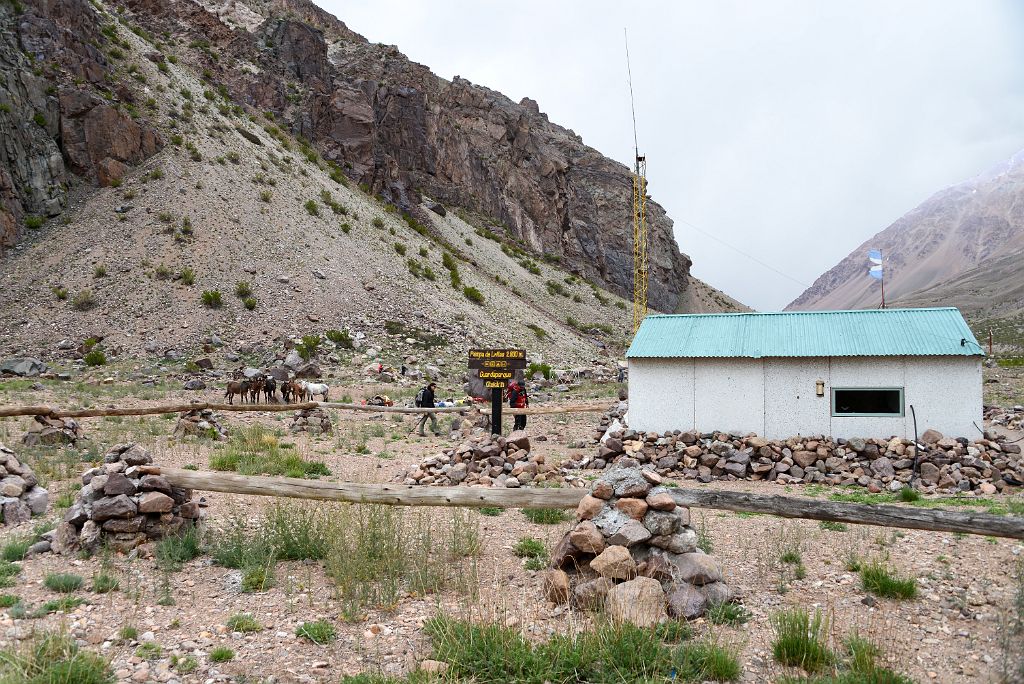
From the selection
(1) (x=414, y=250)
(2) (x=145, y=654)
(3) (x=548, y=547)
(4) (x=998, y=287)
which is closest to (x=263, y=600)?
(2) (x=145, y=654)

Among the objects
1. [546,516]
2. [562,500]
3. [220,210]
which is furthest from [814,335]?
[220,210]

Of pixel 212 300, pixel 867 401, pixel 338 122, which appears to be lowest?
pixel 867 401

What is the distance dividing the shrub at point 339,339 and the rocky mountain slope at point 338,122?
19055 mm

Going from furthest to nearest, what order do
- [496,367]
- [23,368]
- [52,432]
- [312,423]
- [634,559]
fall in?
1. [23,368]
2. [312,423]
3. [496,367]
4. [52,432]
5. [634,559]

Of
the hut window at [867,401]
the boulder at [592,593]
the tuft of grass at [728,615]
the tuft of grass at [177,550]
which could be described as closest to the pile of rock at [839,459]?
the hut window at [867,401]

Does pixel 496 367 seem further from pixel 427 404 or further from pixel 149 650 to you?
pixel 149 650

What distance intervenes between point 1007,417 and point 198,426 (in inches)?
932

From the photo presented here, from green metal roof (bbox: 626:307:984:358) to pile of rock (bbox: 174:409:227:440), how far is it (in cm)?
1084

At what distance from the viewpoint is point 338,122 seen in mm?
59438

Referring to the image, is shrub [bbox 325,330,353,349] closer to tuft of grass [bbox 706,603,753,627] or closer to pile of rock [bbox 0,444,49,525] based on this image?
pile of rock [bbox 0,444,49,525]

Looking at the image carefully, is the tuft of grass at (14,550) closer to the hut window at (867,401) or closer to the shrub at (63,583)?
the shrub at (63,583)

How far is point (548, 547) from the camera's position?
315 inches

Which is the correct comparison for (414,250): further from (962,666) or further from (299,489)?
(962,666)

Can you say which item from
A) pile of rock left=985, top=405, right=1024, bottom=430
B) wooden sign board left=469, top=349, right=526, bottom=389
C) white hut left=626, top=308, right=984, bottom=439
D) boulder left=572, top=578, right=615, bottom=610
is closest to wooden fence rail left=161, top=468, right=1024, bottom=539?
boulder left=572, top=578, right=615, bottom=610
